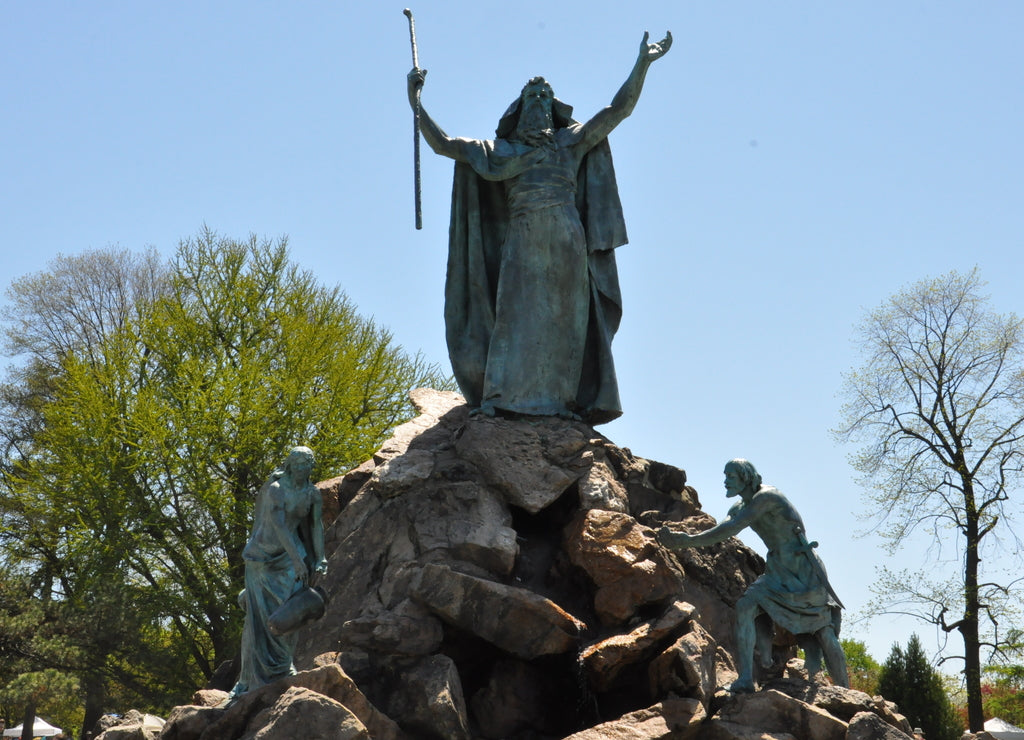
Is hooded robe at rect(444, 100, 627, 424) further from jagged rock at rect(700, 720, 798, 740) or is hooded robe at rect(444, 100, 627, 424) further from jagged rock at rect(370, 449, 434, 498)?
jagged rock at rect(700, 720, 798, 740)

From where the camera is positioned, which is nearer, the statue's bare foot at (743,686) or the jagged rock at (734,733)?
the jagged rock at (734,733)

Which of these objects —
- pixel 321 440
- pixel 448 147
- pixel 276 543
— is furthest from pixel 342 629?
pixel 321 440

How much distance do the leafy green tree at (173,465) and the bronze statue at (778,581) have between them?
37.6 ft

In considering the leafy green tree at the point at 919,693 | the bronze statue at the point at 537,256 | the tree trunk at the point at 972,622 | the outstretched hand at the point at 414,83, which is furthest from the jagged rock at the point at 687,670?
the tree trunk at the point at 972,622

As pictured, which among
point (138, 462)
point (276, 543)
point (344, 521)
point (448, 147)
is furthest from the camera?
point (138, 462)

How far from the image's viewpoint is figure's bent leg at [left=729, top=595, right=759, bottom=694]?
942cm

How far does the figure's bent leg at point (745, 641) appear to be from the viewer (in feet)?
30.9

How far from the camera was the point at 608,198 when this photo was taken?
40.6 ft

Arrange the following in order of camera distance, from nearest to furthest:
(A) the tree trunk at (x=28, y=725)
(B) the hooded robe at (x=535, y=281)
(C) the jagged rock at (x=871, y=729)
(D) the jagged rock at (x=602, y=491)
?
(C) the jagged rock at (x=871, y=729) → (D) the jagged rock at (x=602, y=491) → (B) the hooded robe at (x=535, y=281) → (A) the tree trunk at (x=28, y=725)

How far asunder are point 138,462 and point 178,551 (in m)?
1.54

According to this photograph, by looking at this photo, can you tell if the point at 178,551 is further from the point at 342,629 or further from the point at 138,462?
the point at 342,629

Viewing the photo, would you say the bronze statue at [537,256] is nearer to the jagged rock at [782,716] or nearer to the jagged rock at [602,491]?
the jagged rock at [602,491]

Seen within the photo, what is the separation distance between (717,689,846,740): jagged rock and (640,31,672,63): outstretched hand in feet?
19.1

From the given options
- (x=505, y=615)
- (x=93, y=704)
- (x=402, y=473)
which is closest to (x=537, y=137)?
(x=402, y=473)
